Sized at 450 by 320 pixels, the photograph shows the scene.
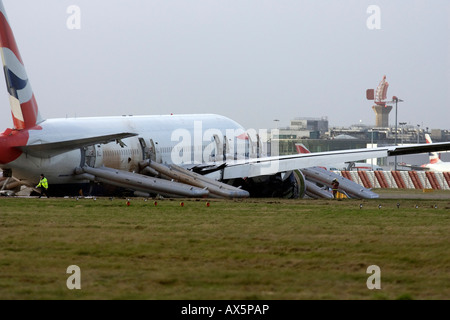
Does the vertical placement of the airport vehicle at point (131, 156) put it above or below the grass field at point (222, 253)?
above

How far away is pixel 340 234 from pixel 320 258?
4.52 meters

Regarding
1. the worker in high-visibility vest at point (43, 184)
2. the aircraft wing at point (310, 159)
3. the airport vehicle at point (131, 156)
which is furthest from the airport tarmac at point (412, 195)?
the worker in high-visibility vest at point (43, 184)

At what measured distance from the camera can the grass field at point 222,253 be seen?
16.3 meters

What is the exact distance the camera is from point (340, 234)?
80.4ft

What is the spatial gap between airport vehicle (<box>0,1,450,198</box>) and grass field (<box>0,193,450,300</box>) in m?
6.27

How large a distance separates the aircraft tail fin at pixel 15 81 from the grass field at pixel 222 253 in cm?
699

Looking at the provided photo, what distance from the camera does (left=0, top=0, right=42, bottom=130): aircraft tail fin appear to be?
3759 cm

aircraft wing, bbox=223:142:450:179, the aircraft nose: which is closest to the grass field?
the aircraft nose

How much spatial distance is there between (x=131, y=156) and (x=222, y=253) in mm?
25141

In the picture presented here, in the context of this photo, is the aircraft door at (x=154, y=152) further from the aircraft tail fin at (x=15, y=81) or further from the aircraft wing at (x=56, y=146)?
the aircraft tail fin at (x=15, y=81)

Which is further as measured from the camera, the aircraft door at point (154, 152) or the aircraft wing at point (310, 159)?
the aircraft door at point (154, 152)

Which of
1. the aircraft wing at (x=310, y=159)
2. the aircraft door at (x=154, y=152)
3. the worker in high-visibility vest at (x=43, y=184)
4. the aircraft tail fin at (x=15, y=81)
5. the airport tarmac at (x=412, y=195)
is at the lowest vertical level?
the airport tarmac at (x=412, y=195)

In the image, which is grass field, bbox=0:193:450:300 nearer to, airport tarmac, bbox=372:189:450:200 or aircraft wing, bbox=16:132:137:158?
aircraft wing, bbox=16:132:137:158

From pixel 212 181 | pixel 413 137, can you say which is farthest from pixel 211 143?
pixel 413 137
